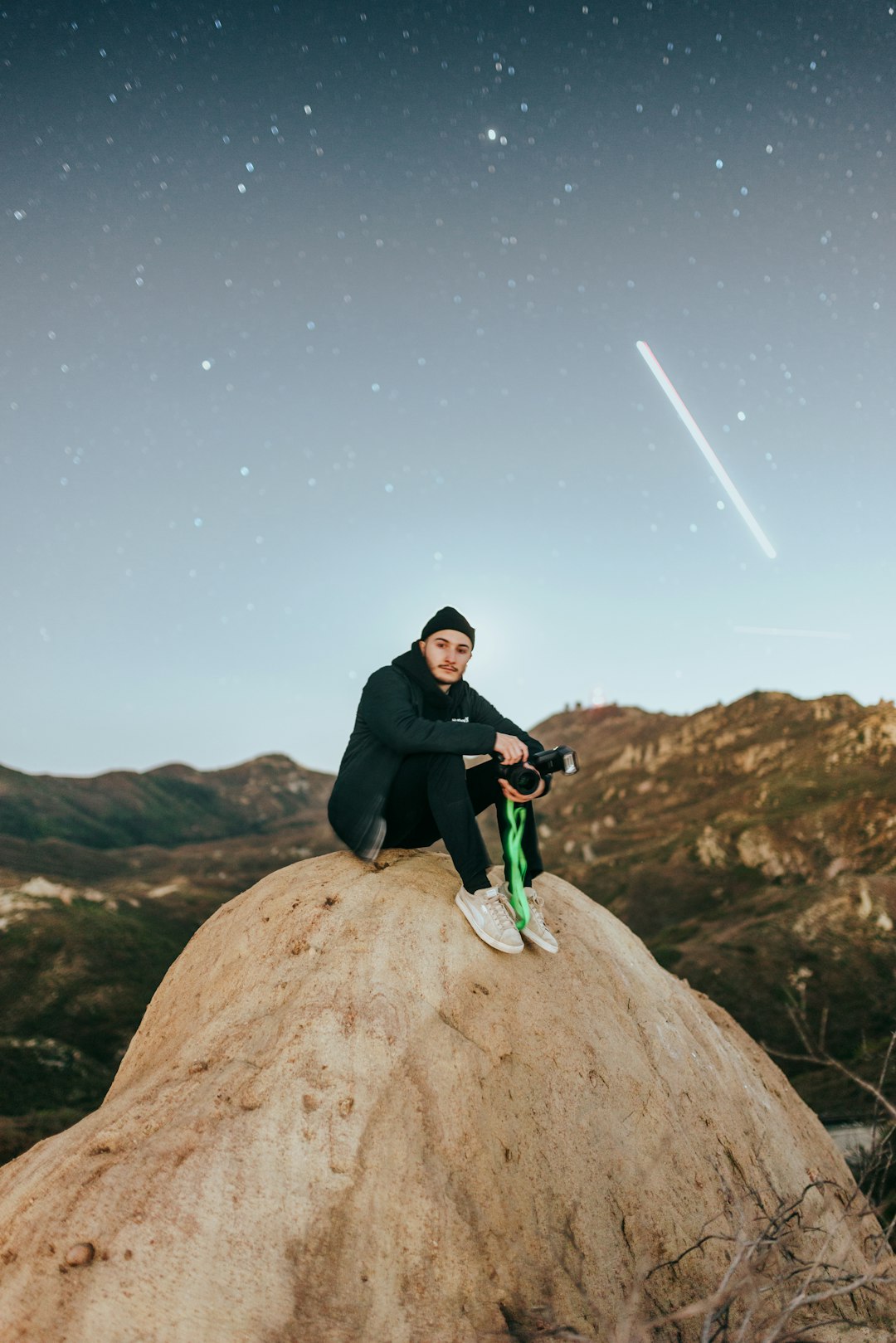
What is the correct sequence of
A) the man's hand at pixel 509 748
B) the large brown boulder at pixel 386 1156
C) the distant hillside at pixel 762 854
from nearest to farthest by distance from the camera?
the large brown boulder at pixel 386 1156 → the man's hand at pixel 509 748 → the distant hillside at pixel 762 854

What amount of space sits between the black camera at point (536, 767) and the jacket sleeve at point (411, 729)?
21 centimetres

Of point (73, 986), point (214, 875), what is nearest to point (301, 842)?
point (214, 875)

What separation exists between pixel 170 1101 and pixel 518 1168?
186cm

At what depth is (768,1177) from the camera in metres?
5.84

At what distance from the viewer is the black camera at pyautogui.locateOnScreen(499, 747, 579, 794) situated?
16.0ft

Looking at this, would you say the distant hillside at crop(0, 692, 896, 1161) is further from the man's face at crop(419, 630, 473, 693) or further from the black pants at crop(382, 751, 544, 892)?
the man's face at crop(419, 630, 473, 693)

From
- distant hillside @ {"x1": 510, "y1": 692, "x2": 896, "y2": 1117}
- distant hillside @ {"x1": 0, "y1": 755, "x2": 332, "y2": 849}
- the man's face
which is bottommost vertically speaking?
distant hillside @ {"x1": 510, "y1": 692, "x2": 896, "y2": 1117}

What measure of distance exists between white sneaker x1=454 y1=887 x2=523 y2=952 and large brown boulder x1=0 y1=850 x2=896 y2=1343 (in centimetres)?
9

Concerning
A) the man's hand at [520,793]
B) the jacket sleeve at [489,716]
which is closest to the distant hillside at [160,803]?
the jacket sleeve at [489,716]

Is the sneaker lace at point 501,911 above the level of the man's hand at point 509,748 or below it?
below

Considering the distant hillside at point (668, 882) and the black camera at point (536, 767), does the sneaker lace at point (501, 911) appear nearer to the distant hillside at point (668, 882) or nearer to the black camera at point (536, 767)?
the black camera at point (536, 767)

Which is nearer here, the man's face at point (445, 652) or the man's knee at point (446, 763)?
the man's knee at point (446, 763)

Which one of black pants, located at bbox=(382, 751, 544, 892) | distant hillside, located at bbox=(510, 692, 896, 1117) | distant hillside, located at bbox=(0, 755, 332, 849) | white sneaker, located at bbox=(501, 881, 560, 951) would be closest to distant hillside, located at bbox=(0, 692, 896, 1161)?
distant hillside, located at bbox=(510, 692, 896, 1117)

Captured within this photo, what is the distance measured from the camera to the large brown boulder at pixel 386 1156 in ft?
10.5
